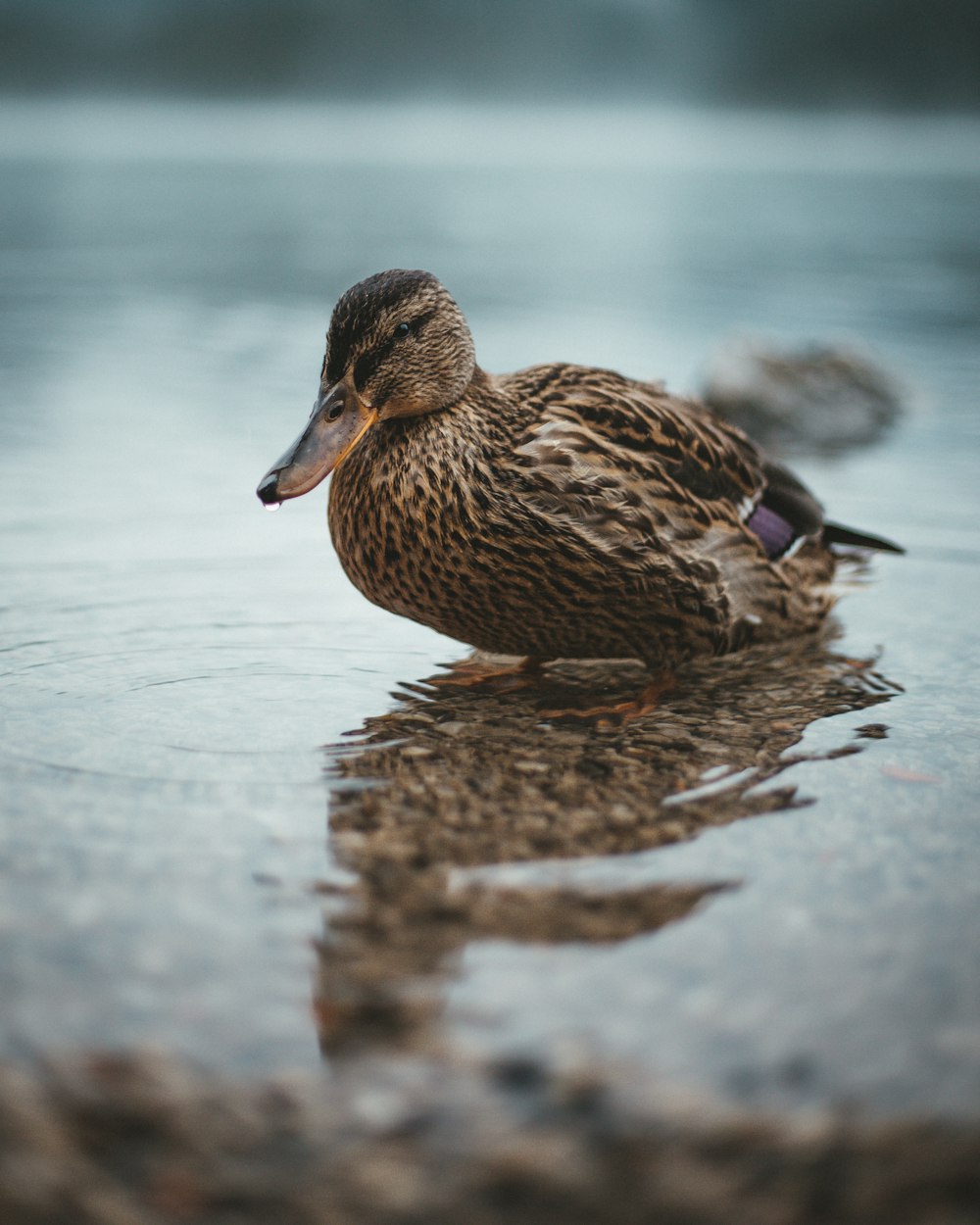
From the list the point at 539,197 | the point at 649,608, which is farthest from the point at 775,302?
the point at 539,197

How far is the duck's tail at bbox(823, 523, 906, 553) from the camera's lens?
4.86 meters

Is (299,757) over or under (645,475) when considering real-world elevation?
under

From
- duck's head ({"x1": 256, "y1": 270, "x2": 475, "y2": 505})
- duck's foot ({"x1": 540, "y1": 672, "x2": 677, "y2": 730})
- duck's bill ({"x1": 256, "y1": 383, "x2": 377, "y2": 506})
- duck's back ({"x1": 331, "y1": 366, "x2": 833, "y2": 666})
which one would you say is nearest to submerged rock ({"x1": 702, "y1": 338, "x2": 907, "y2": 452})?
duck's back ({"x1": 331, "y1": 366, "x2": 833, "y2": 666})

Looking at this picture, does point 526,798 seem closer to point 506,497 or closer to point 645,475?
point 506,497

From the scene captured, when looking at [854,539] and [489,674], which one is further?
[854,539]

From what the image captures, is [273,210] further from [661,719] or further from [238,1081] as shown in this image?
[238,1081]

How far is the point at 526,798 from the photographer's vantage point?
11.0ft

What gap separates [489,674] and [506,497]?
0.75m

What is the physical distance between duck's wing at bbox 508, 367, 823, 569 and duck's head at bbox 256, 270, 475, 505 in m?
0.30

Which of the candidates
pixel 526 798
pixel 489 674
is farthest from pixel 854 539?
pixel 526 798

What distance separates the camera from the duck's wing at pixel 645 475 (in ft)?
12.9

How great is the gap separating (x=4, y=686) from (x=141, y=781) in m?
0.87

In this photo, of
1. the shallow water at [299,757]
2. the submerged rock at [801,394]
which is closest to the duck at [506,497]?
the shallow water at [299,757]

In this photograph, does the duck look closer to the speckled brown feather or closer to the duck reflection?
the speckled brown feather
